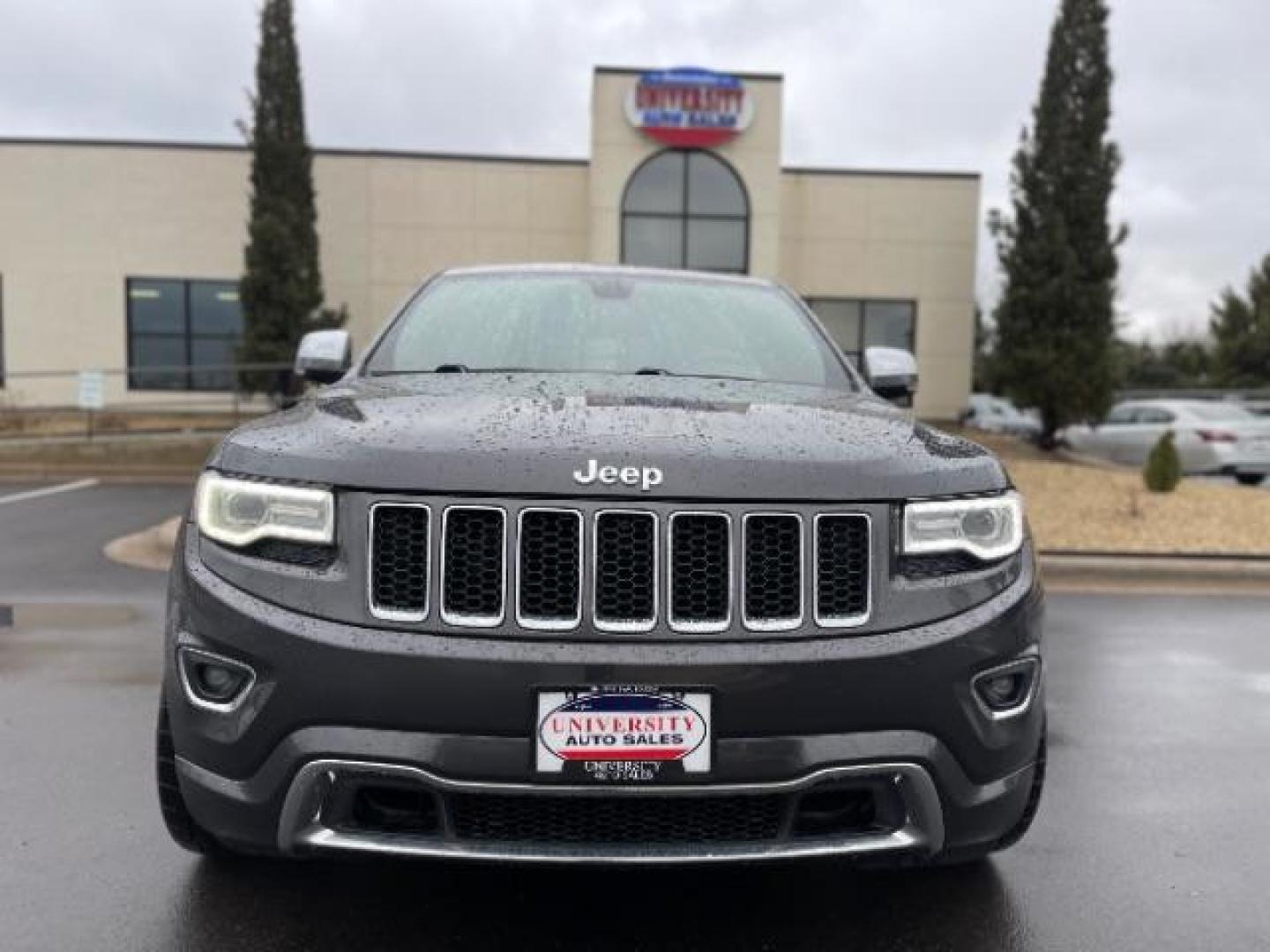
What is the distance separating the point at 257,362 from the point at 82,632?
14.4 meters

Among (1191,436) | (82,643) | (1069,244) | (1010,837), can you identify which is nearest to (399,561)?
(1010,837)

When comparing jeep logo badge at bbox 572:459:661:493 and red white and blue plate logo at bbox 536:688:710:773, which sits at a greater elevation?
jeep logo badge at bbox 572:459:661:493

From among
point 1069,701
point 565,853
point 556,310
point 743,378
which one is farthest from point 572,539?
point 1069,701

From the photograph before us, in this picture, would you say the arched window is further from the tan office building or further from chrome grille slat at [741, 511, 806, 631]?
chrome grille slat at [741, 511, 806, 631]

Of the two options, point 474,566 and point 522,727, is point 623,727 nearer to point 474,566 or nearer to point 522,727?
point 522,727

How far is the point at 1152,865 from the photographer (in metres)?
3.14

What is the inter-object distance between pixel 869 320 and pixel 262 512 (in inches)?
835

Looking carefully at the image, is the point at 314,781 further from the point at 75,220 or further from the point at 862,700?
the point at 75,220

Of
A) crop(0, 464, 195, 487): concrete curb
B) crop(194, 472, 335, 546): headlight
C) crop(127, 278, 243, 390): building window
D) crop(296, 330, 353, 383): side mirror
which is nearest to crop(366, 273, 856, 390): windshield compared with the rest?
crop(296, 330, 353, 383): side mirror

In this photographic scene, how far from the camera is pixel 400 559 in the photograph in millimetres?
2250

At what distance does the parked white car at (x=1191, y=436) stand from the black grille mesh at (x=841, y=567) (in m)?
14.3

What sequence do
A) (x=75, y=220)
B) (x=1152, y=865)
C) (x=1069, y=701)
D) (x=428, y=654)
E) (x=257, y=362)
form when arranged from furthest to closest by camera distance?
1. (x=75, y=220)
2. (x=257, y=362)
3. (x=1069, y=701)
4. (x=1152, y=865)
5. (x=428, y=654)

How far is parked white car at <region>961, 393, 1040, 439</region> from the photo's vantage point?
75.7ft

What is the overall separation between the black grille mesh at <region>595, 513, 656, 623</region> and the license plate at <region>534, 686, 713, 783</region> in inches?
6.4
